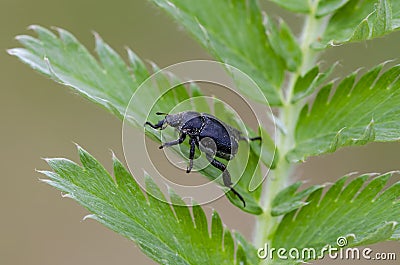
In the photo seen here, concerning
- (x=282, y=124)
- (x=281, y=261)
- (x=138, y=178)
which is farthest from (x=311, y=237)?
(x=138, y=178)

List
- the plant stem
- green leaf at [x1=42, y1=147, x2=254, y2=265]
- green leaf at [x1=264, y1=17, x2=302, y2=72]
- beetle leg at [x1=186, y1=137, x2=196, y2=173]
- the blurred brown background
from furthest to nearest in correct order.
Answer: the blurred brown background
green leaf at [x1=264, y1=17, x2=302, y2=72]
the plant stem
beetle leg at [x1=186, y1=137, x2=196, y2=173]
green leaf at [x1=42, y1=147, x2=254, y2=265]

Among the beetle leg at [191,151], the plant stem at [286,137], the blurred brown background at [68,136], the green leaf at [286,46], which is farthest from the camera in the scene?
the blurred brown background at [68,136]

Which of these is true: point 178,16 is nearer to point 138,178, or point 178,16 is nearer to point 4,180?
point 138,178

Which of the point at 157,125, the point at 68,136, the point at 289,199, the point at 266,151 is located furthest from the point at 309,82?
the point at 68,136

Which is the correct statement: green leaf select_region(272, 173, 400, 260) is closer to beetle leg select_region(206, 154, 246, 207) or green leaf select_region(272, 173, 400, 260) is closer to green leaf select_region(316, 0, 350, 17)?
beetle leg select_region(206, 154, 246, 207)

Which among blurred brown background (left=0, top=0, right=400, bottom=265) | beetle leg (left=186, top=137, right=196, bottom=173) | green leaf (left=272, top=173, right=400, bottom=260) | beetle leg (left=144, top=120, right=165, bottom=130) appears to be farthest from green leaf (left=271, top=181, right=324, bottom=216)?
blurred brown background (left=0, top=0, right=400, bottom=265)

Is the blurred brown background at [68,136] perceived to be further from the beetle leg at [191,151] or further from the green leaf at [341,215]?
the beetle leg at [191,151]

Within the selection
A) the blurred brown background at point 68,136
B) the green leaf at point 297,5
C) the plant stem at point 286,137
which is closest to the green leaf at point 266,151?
the plant stem at point 286,137
